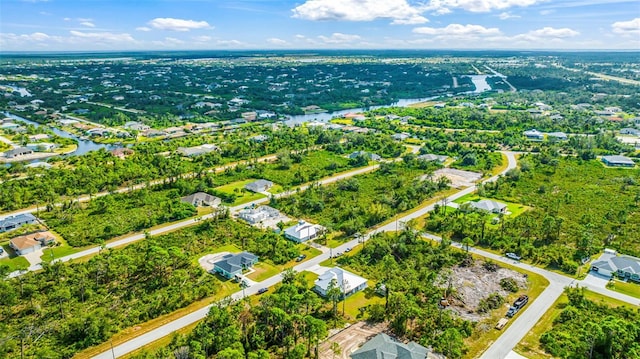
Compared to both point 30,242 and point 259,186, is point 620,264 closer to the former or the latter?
point 259,186

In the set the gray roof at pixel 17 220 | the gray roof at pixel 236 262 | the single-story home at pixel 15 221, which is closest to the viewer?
the gray roof at pixel 236 262

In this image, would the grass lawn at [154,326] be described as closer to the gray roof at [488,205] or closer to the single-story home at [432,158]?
the gray roof at [488,205]

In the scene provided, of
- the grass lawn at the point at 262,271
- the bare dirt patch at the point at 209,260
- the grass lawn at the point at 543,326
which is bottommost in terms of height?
the bare dirt patch at the point at 209,260

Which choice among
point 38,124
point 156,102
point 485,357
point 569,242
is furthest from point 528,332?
point 156,102

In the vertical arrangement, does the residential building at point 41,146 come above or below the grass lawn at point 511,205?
above

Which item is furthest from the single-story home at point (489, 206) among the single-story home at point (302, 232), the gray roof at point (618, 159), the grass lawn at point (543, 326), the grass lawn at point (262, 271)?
the gray roof at point (618, 159)

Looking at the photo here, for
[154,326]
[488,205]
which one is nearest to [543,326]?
[488,205]

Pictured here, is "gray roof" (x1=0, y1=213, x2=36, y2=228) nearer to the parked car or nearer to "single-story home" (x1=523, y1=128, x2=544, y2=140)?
the parked car
